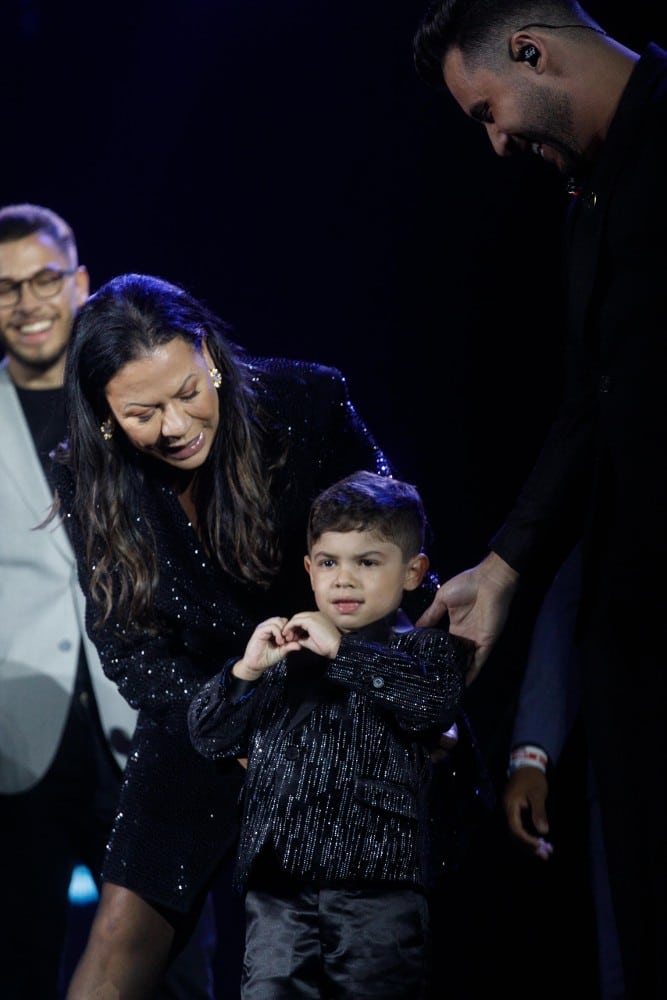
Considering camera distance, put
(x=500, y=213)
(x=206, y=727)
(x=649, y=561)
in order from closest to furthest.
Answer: (x=649, y=561) → (x=206, y=727) → (x=500, y=213)

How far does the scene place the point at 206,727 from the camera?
2.18 meters

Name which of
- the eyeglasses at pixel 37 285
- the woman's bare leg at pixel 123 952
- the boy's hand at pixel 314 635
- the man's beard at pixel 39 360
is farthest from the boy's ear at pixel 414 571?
the eyeglasses at pixel 37 285

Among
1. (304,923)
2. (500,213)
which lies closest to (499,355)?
(500,213)

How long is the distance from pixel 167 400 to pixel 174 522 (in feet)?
0.96

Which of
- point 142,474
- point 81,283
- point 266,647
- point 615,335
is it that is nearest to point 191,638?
point 142,474

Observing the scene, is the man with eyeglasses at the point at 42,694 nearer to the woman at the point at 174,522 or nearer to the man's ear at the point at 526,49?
the woman at the point at 174,522

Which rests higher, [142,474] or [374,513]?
[374,513]

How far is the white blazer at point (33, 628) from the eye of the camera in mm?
3068

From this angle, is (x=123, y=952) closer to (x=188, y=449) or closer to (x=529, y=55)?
(x=188, y=449)

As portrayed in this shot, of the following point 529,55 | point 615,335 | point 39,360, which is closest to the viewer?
point 615,335

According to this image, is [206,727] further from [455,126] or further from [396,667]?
[455,126]

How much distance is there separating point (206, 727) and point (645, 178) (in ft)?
3.93

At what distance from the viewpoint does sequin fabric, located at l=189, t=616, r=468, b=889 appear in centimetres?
200

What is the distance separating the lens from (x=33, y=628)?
123 inches
